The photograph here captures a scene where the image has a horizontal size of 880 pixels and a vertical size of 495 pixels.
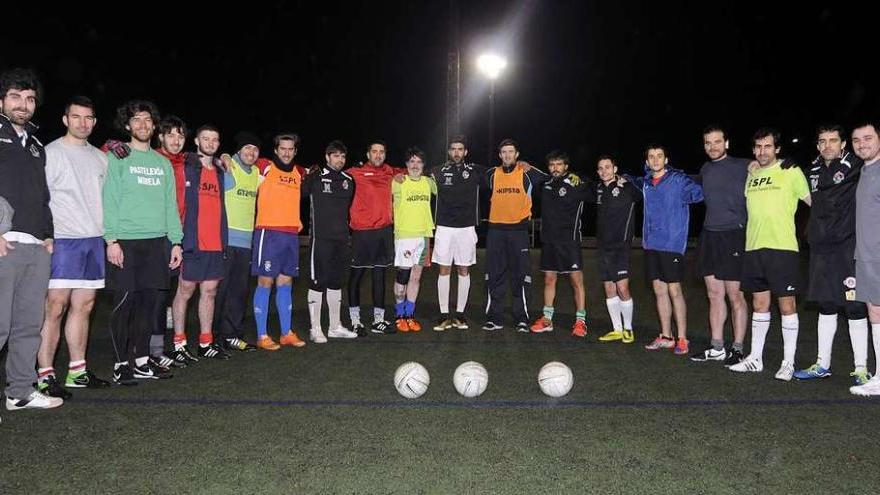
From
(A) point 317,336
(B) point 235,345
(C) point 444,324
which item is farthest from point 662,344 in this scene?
(B) point 235,345

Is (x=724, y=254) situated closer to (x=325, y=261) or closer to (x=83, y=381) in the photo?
(x=325, y=261)

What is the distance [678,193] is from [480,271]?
9.56 meters

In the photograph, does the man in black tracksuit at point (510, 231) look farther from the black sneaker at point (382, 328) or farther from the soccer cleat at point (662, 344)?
the soccer cleat at point (662, 344)

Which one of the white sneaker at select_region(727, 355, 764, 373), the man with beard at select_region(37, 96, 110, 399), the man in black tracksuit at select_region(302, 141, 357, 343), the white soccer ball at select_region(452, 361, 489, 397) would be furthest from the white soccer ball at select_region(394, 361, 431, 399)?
the white sneaker at select_region(727, 355, 764, 373)

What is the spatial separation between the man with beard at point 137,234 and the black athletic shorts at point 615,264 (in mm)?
5070

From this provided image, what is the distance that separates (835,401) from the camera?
5234 millimetres

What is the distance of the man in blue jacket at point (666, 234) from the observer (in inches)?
285

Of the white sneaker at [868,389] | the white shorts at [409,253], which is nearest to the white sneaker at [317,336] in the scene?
the white shorts at [409,253]

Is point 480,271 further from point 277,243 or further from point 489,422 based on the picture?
point 489,422

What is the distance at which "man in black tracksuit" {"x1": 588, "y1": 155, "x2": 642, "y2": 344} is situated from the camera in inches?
316

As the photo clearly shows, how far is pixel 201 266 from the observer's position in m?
6.70

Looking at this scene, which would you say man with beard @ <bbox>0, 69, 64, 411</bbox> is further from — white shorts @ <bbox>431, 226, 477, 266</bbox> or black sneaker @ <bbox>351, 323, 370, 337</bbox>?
white shorts @ <bbox>431, 226, 477, 266</bbox>

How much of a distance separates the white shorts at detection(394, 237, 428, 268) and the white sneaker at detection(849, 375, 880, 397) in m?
5.20

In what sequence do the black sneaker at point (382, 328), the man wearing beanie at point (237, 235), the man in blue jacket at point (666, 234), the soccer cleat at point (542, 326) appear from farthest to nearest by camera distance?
1. the soccer cleat at point (542, 326)
2. the black sneaker at point (382, 328)
3. the man in blue jacket at point (666, 234)
4. the man wearing beanie at point (237, 235)
